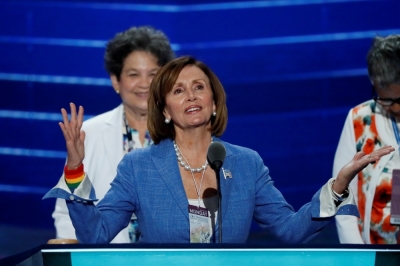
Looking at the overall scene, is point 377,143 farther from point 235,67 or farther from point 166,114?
point 235,67

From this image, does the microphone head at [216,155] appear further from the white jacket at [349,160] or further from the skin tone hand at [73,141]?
the white jacket at [349,160]

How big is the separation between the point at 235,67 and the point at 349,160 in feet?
5.25

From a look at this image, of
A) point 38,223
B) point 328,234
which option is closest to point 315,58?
point 328,234

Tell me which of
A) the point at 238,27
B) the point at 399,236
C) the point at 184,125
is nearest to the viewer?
the point at 184,125

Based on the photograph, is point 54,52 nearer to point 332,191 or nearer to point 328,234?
point 328,234

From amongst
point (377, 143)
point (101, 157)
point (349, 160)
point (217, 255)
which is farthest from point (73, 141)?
point (377, 143)

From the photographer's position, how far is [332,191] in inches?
108

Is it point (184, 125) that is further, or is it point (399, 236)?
point (399, 236)

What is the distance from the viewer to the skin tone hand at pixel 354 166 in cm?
264

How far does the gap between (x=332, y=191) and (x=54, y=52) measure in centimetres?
293

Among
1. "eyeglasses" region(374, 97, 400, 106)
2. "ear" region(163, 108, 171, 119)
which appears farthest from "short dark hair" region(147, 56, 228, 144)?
"eyeglasses" region(374, 97, 400, 106)

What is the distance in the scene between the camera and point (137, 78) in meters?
3.94

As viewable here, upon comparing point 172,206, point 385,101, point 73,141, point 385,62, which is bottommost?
point 172,206

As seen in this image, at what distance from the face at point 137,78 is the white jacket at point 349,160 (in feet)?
3.05
